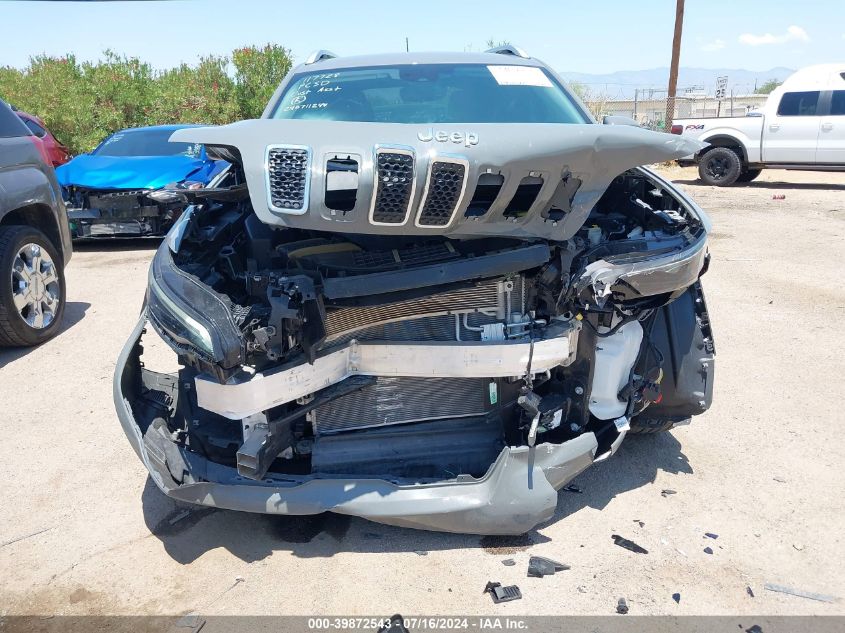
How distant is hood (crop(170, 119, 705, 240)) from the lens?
85.7 inches

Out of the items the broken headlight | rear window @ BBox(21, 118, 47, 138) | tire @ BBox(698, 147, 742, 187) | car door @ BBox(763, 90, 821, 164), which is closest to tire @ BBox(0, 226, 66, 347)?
the broken headlight

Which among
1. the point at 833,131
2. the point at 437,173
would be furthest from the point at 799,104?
the point at 437,173

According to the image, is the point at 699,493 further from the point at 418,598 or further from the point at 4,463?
the point at 4,463

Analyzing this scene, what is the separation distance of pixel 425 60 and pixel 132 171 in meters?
5.38

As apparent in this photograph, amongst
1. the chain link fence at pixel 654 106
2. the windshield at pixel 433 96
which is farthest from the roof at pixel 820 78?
the windshield at pixel 433 96

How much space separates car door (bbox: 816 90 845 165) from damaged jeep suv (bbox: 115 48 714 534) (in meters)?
11.9

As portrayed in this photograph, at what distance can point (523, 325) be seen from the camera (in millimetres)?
2645

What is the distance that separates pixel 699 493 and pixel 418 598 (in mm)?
1463

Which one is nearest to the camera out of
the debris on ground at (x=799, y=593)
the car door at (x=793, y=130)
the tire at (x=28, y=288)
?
the debris on ground at (x=799, y=593)

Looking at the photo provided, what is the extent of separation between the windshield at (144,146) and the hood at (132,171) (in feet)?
0.68

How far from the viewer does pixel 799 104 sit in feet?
42.7

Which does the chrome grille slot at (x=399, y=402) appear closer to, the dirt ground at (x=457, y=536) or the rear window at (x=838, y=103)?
the dirt ground at (x=457, y=536)

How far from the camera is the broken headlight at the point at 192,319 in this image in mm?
2266

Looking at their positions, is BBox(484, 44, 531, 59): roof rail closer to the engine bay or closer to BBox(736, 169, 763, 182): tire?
the engine bay
